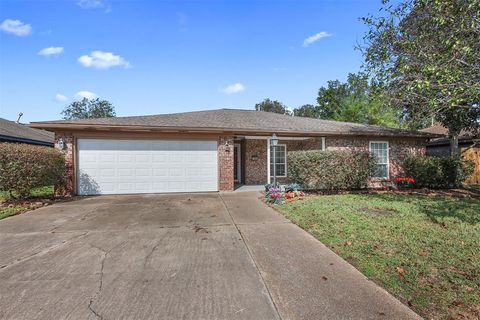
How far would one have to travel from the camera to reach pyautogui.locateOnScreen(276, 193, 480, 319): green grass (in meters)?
2.72

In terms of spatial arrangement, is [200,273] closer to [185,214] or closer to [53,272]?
[53,272]

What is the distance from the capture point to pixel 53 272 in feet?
11.2

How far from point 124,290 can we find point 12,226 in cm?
460

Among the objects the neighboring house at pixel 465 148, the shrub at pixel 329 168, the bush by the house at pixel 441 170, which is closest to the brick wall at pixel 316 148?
the bush by the house at pixel 441 170

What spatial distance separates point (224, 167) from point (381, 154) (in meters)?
7.79

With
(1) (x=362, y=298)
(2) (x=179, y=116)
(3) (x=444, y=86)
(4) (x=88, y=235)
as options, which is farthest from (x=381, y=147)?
(4) (x=88, y=235)

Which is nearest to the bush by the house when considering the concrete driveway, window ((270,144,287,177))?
window ((270,144,287,177))

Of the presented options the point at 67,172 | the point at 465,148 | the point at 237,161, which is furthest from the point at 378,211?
the point at 465,148

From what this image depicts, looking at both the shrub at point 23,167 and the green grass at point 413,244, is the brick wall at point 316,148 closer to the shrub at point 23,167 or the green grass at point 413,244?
the green grass at point 413,244

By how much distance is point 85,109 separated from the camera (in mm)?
53750

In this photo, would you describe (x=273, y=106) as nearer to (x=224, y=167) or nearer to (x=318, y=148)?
(x=318, y=148)

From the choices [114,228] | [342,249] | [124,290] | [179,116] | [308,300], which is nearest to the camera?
[308,300]

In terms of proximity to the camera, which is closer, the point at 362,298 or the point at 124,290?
the point at 362,298

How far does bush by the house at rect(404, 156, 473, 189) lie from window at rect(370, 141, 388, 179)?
1.23 metres
